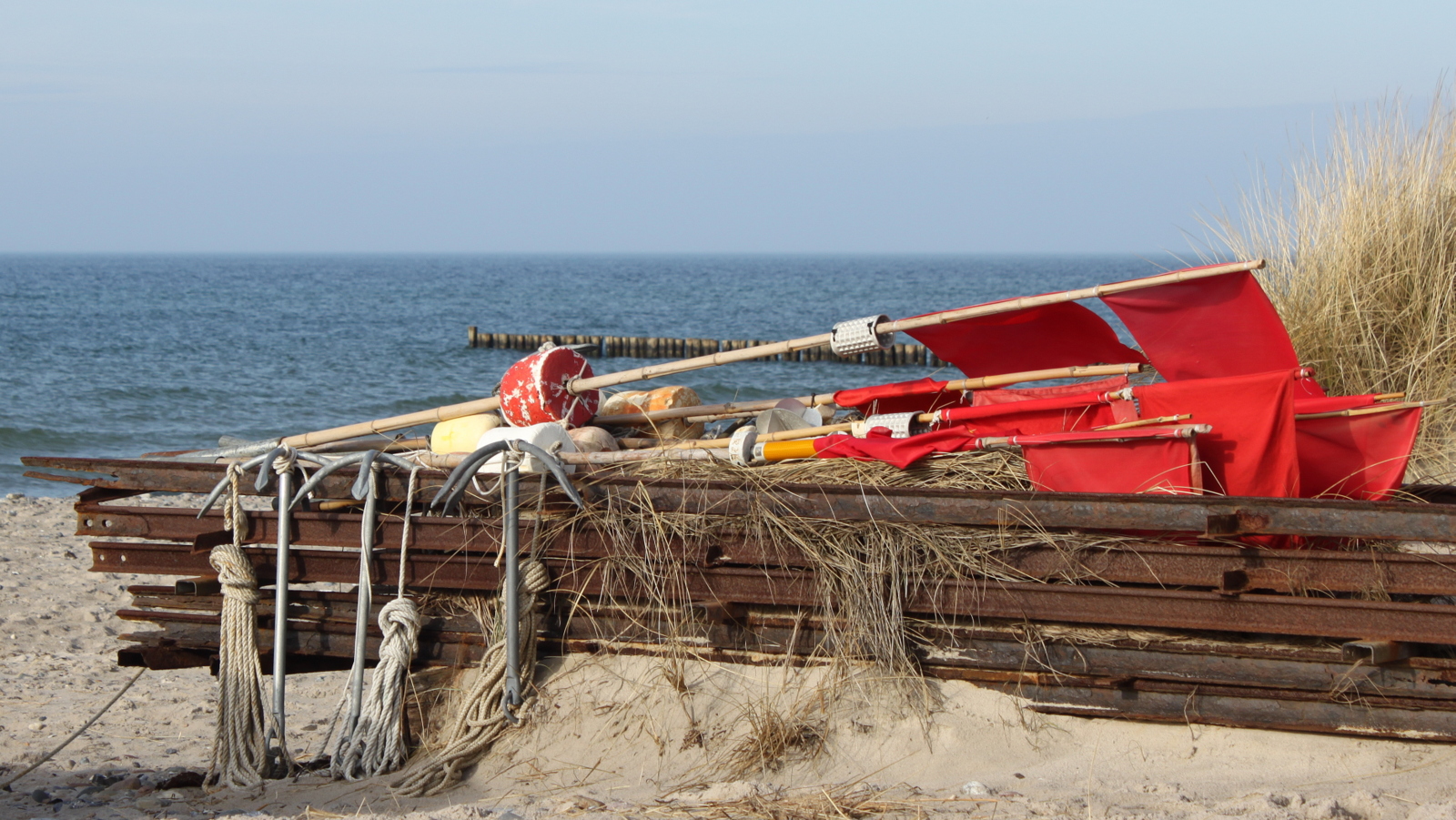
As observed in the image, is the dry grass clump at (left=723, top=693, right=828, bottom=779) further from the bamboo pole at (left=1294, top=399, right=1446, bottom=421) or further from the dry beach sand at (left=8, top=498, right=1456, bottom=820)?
the bamboo pole at (left=1294, top=399, right=1446, bottom=421)

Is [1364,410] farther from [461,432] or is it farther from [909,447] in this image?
[461,432]

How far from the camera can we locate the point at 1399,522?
11.2 feet

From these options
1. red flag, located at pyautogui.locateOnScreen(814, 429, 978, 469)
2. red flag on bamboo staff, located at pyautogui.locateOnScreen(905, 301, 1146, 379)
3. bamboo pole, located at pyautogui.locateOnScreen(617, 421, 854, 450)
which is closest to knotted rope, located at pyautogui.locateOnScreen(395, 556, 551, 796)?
bamboo pole, located at pyautogui.locateOnScreen(617, 421, 854, 450)

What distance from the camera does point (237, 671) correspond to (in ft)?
→ 14.3

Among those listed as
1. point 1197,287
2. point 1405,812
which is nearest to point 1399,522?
point 1405,812

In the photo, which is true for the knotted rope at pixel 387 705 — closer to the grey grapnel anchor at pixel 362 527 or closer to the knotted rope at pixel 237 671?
the grey grapnel anchor at pixel 362 527

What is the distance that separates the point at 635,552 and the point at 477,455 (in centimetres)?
66

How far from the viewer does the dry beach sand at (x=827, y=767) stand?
3.46m

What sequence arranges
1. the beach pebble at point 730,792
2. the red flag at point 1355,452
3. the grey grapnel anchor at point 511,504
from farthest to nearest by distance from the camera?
1. the grey grapnel anchor at point 511,504
2. the red flag at point 1355,452
3. the beach pebble at point 730,792

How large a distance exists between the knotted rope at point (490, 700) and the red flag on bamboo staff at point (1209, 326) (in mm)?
2307

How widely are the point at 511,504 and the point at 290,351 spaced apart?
29.4 metres

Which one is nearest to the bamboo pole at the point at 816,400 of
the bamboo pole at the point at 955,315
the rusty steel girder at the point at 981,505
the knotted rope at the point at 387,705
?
the bamboo pole at the point at 955,315

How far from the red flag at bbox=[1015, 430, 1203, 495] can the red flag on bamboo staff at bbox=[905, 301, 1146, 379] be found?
102cm

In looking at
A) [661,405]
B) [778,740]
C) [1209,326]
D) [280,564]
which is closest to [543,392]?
[661,405]
